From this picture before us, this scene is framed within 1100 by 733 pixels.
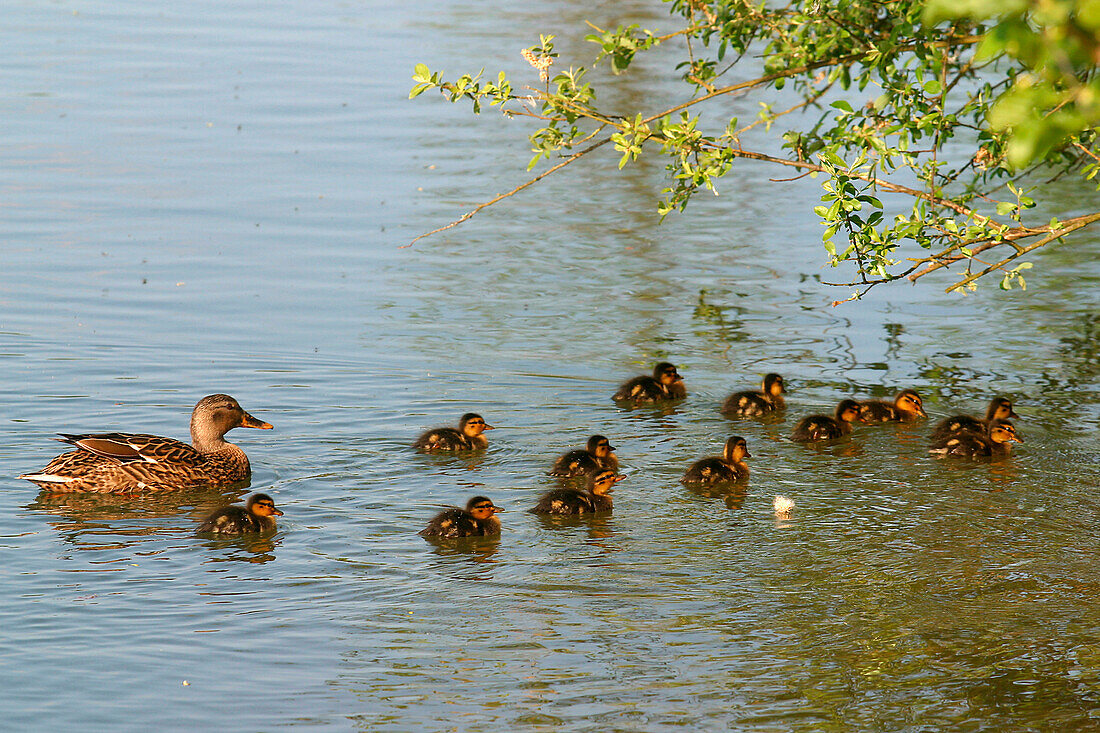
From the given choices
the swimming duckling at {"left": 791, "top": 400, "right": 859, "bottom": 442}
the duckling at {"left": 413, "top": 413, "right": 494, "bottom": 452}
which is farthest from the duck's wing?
the swimming duckling at {"left": 791, "top": 400, "right": 859, "bottom": 442}

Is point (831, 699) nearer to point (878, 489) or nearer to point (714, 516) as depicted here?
point (714, 516)

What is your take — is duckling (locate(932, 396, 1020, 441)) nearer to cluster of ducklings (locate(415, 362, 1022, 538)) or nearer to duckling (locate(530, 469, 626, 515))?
cluster of ducklings (locate(415, 362, 1022, 538))

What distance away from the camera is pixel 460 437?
7.64 metres

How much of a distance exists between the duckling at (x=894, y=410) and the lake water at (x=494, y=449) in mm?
103

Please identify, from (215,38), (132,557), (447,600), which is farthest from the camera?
(215,38)

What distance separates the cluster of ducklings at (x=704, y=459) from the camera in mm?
6523

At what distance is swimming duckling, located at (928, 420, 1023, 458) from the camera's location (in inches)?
298

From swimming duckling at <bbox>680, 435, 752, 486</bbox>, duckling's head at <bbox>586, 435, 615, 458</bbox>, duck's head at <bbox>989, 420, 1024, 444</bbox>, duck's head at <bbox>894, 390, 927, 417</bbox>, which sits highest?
duck's head at <bbox>894, 390, 927, 417</bbox>

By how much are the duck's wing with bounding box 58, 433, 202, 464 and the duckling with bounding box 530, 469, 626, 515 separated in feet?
6.06

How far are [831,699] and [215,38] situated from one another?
17707 mm

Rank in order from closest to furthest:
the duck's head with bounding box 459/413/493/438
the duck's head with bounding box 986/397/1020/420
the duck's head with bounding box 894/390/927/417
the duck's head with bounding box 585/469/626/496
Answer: the duck's head with bounding box 585/469/626/496 → the duck's head with bounding box 459/413/493/438 → the duck's head with bounding box 986/397/1020/420 → the duck's head with bounding box 894/390/927/417

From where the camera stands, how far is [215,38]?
2058 centimetres

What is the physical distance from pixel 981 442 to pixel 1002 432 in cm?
17

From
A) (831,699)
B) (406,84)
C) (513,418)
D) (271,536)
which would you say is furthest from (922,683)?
(406,84)
